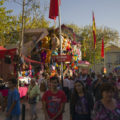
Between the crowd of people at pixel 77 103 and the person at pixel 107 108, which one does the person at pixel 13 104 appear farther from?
the person at pixel 107 108

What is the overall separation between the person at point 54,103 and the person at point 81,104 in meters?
0.26

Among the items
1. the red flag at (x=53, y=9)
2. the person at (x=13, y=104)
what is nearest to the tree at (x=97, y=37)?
the red flag at (x=53, y=9)

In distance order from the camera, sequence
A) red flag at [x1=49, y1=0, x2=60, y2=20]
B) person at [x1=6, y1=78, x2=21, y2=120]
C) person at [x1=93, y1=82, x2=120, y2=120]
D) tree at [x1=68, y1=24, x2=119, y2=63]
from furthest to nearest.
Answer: tree at [x1=68, y1=24, x2=119, y2=63] < red flag at [x1=49, y1=0, x2=60, y2=20] < person at [x1=6, y1=78, x2=21, y2=120] < person at [x1=93, y1=82, x2=120, y2=120]

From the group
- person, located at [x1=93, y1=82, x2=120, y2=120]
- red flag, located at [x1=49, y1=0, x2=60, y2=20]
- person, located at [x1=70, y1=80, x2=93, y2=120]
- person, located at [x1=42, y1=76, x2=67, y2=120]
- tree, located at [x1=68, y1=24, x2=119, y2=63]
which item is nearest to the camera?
person, located at [x1=93, y1=82, x2=120, y2=120]

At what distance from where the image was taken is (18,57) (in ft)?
37.1

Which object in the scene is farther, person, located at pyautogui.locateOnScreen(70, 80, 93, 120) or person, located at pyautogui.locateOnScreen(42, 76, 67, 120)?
person, located at pyautogui.locateOnScreen(42, 76, 67, 120)

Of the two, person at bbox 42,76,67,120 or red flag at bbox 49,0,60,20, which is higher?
red flag at bbox 49,0,60,20

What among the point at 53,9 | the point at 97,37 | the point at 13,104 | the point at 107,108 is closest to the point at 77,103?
the point at 107,108

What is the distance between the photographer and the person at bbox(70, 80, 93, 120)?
4.39 metres

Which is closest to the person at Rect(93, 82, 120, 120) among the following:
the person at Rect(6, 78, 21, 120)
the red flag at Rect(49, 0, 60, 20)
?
the person at Rect(6, 78, 21, 120)

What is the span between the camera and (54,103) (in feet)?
15.1

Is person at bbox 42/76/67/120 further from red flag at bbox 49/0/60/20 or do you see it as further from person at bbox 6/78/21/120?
red flag at bbox 49/0/60/20

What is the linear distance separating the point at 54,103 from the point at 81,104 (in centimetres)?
58

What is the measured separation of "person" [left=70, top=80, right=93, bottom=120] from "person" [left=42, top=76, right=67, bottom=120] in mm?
257
